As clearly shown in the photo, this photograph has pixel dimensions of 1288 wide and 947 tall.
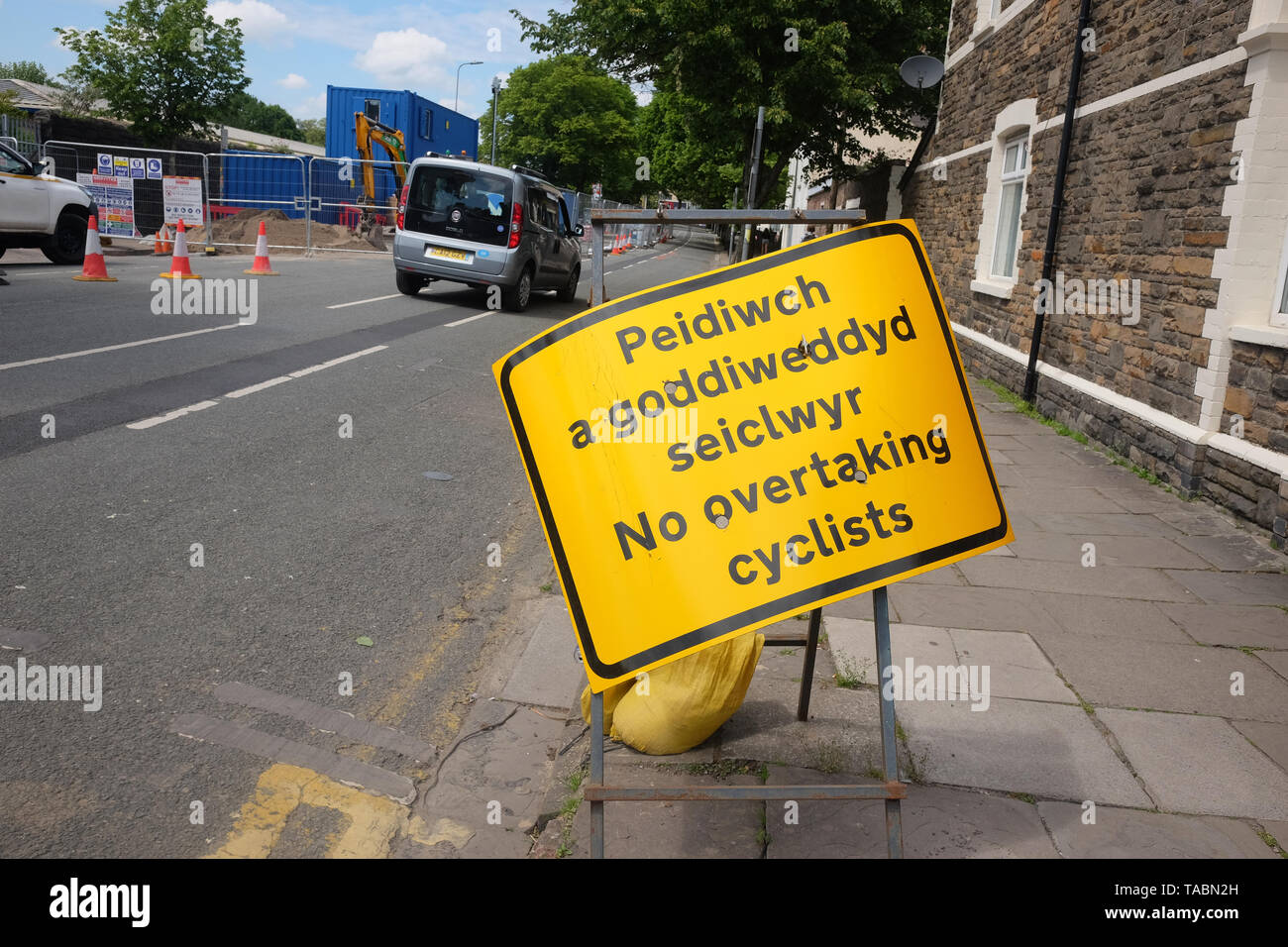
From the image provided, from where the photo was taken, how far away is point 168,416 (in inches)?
264

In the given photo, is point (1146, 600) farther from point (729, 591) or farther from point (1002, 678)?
point (729, 591)

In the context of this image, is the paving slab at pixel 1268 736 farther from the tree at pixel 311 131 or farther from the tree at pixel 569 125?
the tree at pixel 311 131

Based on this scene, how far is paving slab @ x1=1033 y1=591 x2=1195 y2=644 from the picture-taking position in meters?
4.34

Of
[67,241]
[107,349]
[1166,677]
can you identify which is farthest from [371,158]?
[1166,677]

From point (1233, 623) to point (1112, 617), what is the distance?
1.85 ft

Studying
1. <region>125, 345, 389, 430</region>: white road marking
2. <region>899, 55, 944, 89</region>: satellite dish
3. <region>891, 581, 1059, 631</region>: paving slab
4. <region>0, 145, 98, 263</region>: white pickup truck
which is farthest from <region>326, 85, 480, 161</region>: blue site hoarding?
<region>891, 581, 1059, 631</region>: paving slab

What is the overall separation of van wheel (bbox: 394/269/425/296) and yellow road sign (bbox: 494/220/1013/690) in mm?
13346

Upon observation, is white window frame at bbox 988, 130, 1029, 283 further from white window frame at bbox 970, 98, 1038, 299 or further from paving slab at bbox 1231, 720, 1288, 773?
paving slab at bbox 1231, 720, 1288, 773

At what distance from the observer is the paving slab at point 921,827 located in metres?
2.63

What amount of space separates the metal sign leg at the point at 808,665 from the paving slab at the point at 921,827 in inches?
14.0

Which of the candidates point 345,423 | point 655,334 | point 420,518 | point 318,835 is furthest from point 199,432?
point 655,334

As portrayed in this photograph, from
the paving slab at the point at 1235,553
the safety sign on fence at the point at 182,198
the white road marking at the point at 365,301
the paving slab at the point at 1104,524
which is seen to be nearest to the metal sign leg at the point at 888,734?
the paving slab at the point at 1235,553

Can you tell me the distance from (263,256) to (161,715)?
607 inches

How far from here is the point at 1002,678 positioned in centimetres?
379
